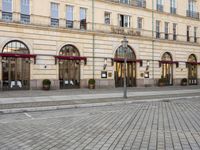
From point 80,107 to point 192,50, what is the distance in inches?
1201

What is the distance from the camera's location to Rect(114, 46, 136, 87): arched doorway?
34656 mm

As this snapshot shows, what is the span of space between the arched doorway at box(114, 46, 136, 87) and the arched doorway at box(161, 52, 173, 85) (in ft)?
15.9

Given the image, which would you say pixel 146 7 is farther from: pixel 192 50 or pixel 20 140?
pixel 20 140

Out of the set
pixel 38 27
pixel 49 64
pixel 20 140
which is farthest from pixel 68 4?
pixel 20 140

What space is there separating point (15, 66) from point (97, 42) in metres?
9.34

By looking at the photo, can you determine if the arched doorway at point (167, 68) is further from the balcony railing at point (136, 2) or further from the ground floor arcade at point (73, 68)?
the balcony railing at point (136, 2)

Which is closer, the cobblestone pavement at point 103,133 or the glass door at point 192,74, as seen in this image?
the cobblestone pavement at point 103,133

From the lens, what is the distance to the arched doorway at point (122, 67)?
114 feet

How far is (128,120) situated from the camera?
11.2 m

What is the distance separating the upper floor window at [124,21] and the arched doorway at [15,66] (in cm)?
1200

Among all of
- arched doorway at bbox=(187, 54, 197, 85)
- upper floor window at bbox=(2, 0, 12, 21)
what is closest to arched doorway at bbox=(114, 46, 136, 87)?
arched doorway at bbox=(187, 54, 197, 85)

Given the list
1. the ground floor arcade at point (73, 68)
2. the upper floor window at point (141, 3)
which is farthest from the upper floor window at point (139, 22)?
the ground floor arcade at point (73, 68)

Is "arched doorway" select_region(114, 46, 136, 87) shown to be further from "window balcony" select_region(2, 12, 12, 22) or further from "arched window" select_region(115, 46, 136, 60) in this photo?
"window balcony" select_region(2, 12, 12, 22)

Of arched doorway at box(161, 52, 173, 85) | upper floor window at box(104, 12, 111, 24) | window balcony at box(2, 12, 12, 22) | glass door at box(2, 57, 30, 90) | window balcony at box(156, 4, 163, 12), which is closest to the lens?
window balcony at box(2, 12, 12, 22)
